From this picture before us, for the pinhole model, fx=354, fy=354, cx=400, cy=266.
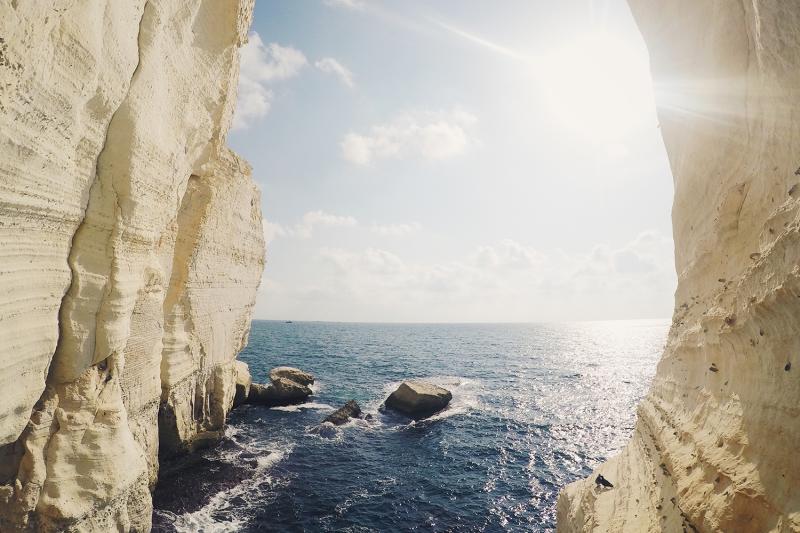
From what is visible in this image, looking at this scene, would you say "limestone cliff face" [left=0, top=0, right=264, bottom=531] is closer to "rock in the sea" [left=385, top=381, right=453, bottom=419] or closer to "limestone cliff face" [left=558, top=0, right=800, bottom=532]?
"limestone cliff face" [left=558, top=0, right=800, bottom=532]

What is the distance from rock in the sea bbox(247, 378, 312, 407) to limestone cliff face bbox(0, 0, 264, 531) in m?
13.9

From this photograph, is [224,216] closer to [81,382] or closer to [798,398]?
[81,382]

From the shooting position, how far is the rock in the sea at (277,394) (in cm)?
2778

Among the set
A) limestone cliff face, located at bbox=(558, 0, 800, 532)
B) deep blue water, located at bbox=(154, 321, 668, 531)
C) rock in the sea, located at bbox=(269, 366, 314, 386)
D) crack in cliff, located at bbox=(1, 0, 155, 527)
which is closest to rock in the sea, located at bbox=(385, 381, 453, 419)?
deep blue water, located at bbox=(154, 321, 668, 531)

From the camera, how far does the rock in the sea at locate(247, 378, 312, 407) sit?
2778 cm

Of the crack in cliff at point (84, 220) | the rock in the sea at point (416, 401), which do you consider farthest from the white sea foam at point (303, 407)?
the crack in cliff at point (84, 220)

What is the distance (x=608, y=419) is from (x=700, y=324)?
25.7m

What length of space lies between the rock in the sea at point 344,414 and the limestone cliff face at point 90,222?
11.6 meters

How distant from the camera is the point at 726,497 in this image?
4547 millimetres

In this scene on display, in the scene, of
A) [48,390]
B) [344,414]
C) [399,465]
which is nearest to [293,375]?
[344,414]

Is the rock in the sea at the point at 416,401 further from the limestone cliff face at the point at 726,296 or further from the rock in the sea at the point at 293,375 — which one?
the limestone cliff face at the point at 726,296

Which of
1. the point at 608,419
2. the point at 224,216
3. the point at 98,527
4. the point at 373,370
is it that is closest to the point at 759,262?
the point at 98,527

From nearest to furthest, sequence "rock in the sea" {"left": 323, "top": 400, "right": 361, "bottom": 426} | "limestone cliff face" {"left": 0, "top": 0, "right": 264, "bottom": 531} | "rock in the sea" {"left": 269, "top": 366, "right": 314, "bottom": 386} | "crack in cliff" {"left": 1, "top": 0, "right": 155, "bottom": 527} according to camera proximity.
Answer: "limestone cliff face" {"left": 0, "top": 0, "right": 264, "bottom": 531}, "crack in cliff" {"left": 1, "top": 0, "right": 155, "bottom": 527}, "rock in the sea" {"left": 323, "top": 400, "right": 361, "bottom": 426}, "rock in the sea" {"left": 269, "top": 366, "right": 314, "bottom": 386}

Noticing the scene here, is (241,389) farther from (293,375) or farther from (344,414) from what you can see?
(344,414)
